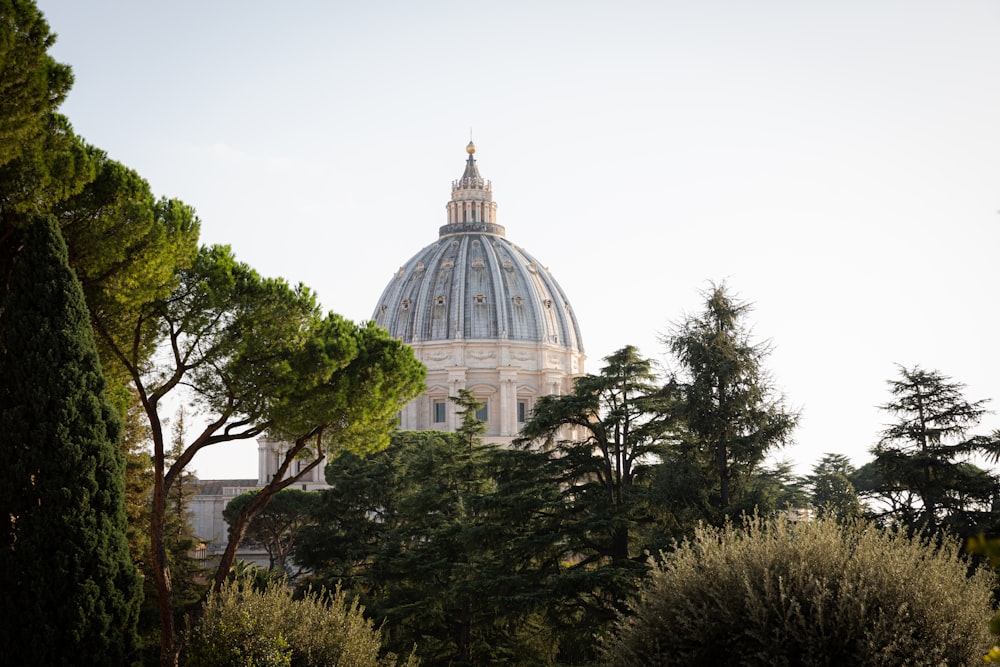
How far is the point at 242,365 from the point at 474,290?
6876cm

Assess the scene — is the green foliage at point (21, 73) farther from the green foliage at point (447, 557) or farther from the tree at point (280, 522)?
the tree at point (280, 522)

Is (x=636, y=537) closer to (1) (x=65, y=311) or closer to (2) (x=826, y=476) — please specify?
(1) (x=65, y=311)

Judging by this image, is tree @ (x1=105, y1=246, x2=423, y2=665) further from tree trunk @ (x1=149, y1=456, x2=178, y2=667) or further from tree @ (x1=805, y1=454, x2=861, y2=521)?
tree @ (x1=805, y1=454, x2=861, y2=521)

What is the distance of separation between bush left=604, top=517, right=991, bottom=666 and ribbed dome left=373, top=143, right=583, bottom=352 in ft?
229

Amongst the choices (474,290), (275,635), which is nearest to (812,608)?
(275,635)

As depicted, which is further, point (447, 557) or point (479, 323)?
point (479, 323)

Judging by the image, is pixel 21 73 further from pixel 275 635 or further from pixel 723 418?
pixel 723 418

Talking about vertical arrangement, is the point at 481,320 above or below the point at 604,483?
above

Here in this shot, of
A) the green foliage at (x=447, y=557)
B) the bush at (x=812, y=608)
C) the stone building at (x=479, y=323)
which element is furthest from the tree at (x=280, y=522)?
the bush at (x=812, y=608)

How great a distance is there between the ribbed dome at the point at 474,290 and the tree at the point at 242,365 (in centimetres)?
6330

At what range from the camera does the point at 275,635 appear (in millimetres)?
11844

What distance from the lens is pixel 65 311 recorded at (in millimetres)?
11609

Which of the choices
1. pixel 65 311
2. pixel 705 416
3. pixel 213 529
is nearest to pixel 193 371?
pixel 65 311

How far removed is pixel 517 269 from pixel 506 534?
6721cm
